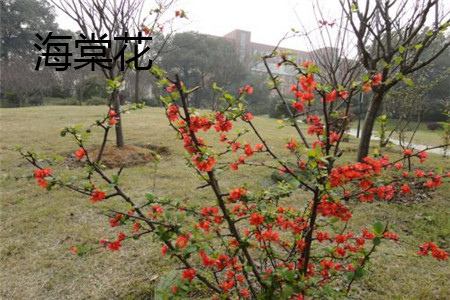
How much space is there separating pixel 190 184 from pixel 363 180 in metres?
3.20

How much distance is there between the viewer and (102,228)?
2949 mm

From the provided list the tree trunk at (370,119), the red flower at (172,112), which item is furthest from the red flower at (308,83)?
the tree trunk at (370,119)

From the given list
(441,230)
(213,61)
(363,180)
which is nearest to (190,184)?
(441,230)

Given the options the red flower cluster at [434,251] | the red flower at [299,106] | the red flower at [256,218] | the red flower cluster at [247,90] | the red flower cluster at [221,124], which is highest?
the red flower cluster at [247,90]

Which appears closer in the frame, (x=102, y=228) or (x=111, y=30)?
(x=102, y=228)

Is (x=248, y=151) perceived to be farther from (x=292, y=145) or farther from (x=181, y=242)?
(x=181, y=242)

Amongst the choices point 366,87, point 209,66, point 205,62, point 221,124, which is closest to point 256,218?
point 221,124

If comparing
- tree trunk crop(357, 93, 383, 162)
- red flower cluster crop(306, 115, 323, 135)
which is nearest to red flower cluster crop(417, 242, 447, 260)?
red flower cluster crop(306, 115, 323, 135)

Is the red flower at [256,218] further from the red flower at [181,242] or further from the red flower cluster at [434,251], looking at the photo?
the red flower cluster at [434,251]

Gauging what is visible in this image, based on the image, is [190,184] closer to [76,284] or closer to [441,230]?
[76,284]

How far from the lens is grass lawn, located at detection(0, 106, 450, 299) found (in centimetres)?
212

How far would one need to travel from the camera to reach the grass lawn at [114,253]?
6.96 ft

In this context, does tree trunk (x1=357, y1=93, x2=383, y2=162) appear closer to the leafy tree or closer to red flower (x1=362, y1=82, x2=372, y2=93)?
red flower (x1=362, y1=82, x2=372, y2=93)

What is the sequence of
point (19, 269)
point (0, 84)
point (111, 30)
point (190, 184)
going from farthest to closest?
point (0, 84)
point (111, 30)
point (190, 184)
point (19, 269)
